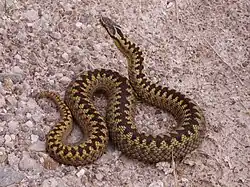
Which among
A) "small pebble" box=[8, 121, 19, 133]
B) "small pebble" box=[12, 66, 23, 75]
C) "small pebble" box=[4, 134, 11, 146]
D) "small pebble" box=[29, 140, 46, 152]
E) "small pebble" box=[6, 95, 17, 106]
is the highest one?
"small pebble" box=[12, 66, 23, 75]

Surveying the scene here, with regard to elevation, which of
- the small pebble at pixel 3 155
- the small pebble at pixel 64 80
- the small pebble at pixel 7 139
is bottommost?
the small pebble at pixel 3 155

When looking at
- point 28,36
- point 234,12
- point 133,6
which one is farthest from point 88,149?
Answer: point 234,12

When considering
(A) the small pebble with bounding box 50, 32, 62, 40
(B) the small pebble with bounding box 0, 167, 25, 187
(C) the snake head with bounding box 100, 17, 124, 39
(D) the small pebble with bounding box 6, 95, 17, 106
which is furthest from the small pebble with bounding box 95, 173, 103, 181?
(A) the small pebble with bounding box 50, 32, 62, 40

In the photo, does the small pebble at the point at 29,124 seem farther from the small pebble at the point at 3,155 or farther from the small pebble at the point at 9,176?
the small pebble at the point at 9,176

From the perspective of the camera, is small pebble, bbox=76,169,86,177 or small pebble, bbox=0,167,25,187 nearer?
small pebble, bbox=0,167,25,187

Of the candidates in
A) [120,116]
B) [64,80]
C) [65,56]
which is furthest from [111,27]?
[120,116]

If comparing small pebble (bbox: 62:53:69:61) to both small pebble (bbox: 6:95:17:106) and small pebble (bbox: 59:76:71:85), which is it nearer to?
small pebble (bbox: 59:76:71:85)

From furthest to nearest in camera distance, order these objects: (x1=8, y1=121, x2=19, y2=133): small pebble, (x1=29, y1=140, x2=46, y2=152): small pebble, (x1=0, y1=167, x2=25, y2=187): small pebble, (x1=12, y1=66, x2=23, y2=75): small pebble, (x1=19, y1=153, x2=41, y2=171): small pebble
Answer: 1. (x1=12, y1=66, x2=23, y2=75): small pebble
2. (x1=8, y1=121, x2=19, y2=133): small pebble
3. (x1=29, y1=140, x2=46, y2=152): small pebble
4. (x1=19, y1=153, x2=41, y2=171): small pebble
5. (x1=0, y1=167, x2=25, y2=187): small pebble

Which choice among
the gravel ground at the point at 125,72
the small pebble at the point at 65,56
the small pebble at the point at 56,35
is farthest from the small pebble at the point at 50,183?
the small pebble at the point at 56,35
